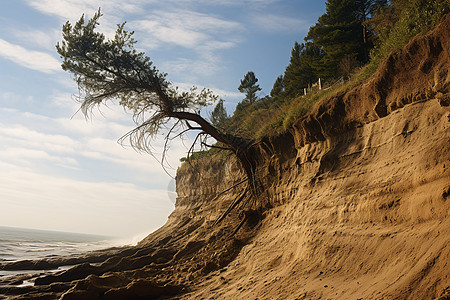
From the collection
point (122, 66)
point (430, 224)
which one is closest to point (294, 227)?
point (430, 224)

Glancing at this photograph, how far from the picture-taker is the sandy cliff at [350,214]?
4.80 m

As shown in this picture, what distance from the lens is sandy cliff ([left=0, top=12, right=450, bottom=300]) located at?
15.7 ft

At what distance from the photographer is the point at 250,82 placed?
4506 centimetres

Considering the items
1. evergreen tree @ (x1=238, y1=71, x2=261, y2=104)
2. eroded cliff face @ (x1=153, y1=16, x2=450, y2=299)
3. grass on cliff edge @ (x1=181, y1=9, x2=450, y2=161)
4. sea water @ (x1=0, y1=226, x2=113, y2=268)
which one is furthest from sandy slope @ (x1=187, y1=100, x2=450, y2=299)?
evergreen tree @ (x1=238, y1=71, x2=261, y2=104)

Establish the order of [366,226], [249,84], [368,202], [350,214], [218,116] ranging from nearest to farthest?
[366,226] → [368,202] → [350,214] → [218,116] → [249,84]

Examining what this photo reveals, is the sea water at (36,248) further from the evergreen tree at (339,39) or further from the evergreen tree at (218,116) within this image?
the evergreen tree at (339,39)

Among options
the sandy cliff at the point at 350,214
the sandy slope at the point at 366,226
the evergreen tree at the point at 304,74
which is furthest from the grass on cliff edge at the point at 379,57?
the evergreen tree at the point at 304,74

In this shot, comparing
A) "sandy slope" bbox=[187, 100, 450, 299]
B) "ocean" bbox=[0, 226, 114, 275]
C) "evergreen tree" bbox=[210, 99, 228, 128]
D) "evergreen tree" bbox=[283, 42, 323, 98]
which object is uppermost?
"evergreen tree" bbox=[283, 42, 323, 98]

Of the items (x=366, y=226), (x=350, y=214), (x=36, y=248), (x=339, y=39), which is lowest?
(x=36, y=248)

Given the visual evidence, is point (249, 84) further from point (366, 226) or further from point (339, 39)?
point (366, 226)

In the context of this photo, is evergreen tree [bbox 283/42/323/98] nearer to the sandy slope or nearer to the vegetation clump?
the vegetation clump

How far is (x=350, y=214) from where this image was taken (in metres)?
6.55

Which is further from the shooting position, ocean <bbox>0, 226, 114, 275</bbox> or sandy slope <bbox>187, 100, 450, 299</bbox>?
ocean <bbox>0, 226, 114, 275</bbox>

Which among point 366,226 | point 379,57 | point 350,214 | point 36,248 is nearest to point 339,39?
point 379,57
